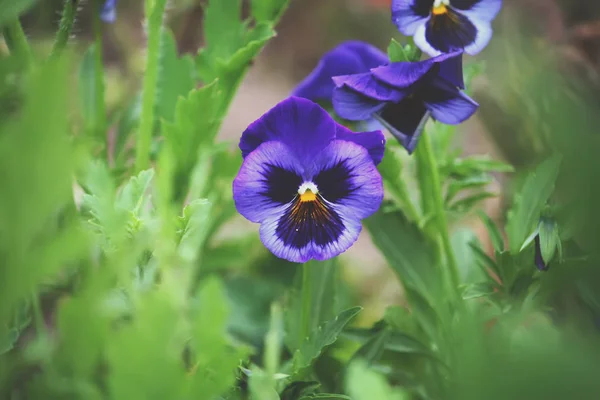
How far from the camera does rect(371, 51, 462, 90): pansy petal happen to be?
44cm

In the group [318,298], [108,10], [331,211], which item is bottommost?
[318,298]

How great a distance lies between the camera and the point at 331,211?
0.44 metres

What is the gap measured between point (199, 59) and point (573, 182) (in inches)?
18.5

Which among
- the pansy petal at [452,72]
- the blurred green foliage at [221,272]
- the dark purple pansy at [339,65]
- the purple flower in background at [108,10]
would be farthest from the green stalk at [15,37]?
the pansy petal at [452,72]

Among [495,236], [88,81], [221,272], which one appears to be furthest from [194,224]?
[221,272]

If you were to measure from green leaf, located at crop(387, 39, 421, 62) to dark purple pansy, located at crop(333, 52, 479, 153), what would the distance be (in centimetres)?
1

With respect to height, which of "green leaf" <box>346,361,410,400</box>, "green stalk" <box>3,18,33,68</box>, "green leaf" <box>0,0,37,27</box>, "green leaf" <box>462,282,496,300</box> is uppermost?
"green leaf" <box>0,0,37,27</box>

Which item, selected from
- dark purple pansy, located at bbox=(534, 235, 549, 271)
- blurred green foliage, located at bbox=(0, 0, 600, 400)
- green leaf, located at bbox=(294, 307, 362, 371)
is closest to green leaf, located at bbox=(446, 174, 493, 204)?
blurred green foliage, located at bbox=(0, 0, 600, 400)

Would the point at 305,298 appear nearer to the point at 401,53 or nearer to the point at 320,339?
the point at 320,339

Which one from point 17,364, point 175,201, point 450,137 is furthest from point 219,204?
point 17,364

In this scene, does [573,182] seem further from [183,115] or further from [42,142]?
[183,115]

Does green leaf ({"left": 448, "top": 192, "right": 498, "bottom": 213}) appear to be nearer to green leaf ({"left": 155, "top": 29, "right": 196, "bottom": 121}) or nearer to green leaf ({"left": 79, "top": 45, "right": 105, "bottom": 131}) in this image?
green leaf ({"left": 155, "top": 29, "right": 196, "bottom": 121})

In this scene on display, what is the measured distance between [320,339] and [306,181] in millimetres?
116

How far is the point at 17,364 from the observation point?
295 millimetres
